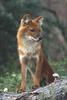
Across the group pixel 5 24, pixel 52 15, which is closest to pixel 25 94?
pixel 5 24

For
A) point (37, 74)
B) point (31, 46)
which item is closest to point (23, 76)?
point (37, 74)

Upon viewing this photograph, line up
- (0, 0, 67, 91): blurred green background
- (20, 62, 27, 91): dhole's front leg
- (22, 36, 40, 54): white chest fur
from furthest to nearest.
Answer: (0, 0, 67, 91): blurred green background
(22, 36, 40, 54): white chest fur
(20, 62, 27, 91): dhole's front leg

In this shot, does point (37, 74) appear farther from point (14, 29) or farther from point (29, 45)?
point (14, 29)

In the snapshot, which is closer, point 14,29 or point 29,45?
point 29,45

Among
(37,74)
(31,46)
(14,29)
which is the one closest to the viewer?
(37,74)

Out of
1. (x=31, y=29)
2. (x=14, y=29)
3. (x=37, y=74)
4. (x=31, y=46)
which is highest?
(x=14, y=29)

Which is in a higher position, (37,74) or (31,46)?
(31,46)

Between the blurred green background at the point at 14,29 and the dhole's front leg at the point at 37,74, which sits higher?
the blurred green background at the point at 14,29

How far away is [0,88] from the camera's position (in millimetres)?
11336

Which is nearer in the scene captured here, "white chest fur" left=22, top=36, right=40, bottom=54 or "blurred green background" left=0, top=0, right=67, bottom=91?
"white chest fur" left=22, top=36, right=40, bottom=54

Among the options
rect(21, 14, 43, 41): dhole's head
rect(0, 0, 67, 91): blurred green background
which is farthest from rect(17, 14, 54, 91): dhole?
rect(0, 0, 67, 91): blurred green background

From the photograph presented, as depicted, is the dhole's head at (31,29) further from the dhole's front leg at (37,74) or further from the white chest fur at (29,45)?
the dhole's front leg at (37,74)

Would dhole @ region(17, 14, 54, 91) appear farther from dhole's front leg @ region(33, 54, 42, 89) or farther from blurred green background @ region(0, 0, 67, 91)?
blurred green background @ region(0, 0, 67, 91)

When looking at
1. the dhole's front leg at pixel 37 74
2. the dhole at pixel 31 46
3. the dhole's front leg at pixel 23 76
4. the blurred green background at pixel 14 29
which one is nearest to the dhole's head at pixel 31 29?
the dhole at pixel 31 46
